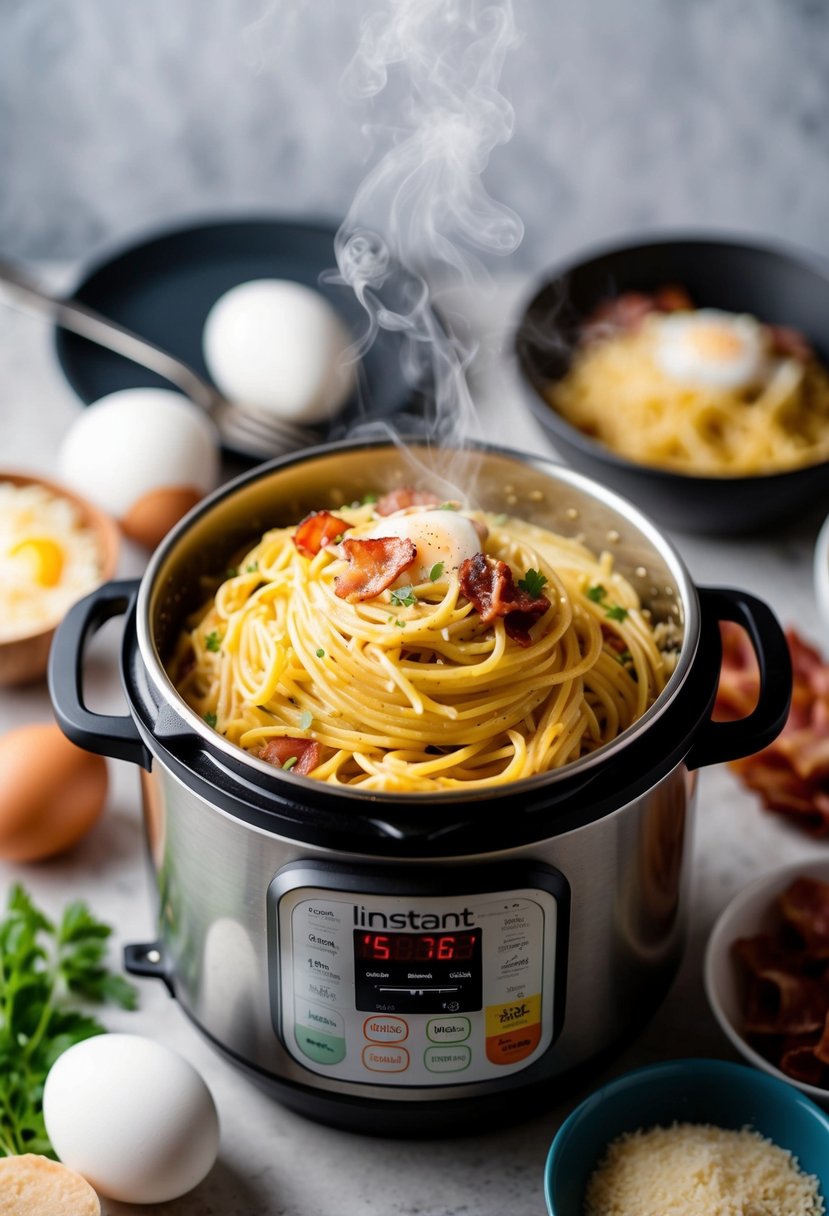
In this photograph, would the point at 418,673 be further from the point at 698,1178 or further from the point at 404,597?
the point at 698,1178

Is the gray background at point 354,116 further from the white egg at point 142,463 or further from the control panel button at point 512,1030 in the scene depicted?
the control panel button at point 512,1030

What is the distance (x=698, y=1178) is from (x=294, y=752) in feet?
2.17

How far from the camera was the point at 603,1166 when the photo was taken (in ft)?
5.08

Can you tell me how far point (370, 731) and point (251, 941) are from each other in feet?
0.91

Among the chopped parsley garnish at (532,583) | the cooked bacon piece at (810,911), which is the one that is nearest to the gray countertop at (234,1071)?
the cooked bacon piece at (810,911)

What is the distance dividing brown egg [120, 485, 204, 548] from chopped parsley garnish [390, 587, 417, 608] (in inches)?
37.9

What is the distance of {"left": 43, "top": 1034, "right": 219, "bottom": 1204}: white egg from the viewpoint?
58.6 inches

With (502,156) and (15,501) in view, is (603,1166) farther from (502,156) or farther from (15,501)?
(502,156)

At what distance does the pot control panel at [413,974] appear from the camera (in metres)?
1.40

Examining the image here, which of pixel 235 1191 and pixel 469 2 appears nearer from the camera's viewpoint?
pixel 235 1191

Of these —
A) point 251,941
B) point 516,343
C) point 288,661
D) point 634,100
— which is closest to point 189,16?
point 634,100

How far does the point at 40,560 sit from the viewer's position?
7.67 feet

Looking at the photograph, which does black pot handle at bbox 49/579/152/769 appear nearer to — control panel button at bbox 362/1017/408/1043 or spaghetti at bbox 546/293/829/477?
control panel button at bbox 362/1017/408/1043

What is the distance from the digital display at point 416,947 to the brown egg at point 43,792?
70 cm
